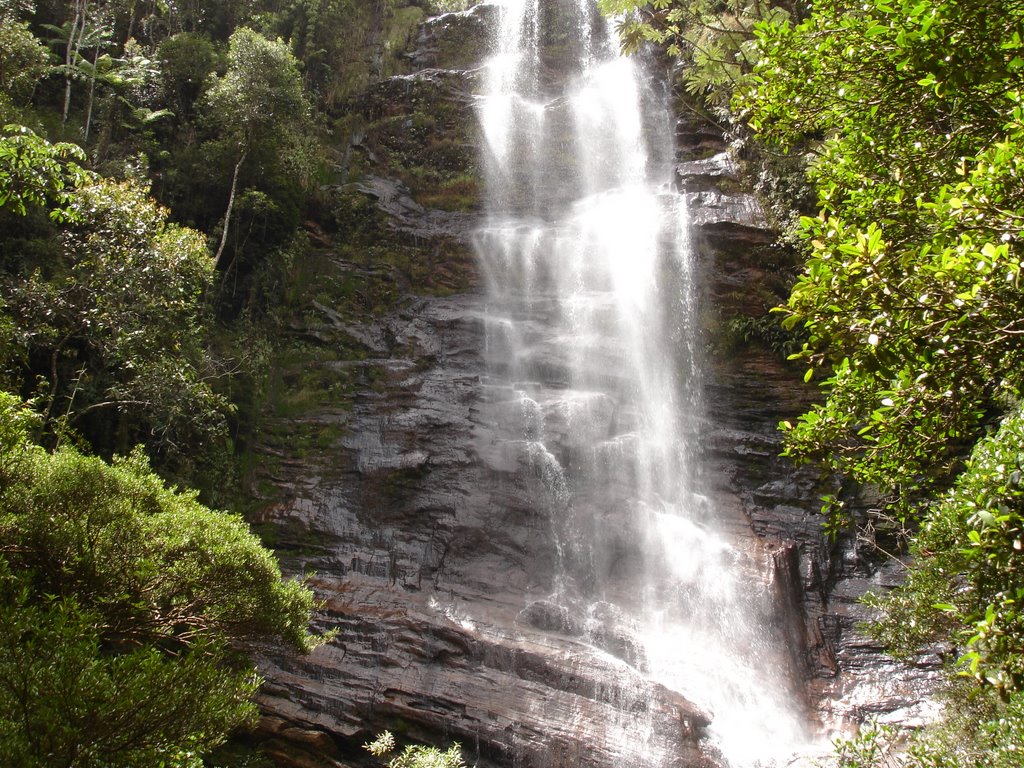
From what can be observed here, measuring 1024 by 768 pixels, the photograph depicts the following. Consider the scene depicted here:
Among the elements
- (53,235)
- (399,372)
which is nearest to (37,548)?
(53,235)

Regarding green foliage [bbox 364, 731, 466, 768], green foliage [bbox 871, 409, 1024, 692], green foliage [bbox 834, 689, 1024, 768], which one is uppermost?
green foliage [bbox 871, 409, 1024, 692]

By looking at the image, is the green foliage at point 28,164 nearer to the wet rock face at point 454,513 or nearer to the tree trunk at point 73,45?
the wet rock face at point 454,513

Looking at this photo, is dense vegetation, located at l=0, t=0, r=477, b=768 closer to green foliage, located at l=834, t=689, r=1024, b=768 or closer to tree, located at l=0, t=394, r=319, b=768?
tree, located at l=0, t=394, r=319, b=768

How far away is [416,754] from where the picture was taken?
920 centimetres

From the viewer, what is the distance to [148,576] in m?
6.10

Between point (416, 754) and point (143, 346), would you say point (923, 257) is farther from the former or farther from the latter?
point (143, 346)

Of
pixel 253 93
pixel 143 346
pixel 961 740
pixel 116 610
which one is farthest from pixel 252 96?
pixel 961 740

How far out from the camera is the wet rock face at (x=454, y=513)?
408 inches

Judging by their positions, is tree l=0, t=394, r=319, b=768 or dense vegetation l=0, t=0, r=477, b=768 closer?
tree l=0, t=394, r=319, b=768

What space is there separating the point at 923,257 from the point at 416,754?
354 inches

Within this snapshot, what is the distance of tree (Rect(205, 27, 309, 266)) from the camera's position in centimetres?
1678

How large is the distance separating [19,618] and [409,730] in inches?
288

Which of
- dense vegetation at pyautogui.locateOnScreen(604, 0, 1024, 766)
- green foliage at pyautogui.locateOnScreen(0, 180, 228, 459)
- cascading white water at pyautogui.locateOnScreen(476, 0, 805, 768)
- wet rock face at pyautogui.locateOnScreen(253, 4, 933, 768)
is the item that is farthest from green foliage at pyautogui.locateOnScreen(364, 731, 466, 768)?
dense vegetation at pyautogui.locateOnScreen(604, 0, 1024, 766)

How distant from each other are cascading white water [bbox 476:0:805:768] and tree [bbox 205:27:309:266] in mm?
6506
